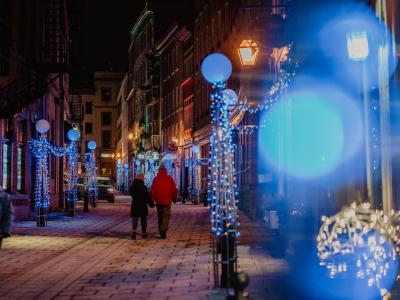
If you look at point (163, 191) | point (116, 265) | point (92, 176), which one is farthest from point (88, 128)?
point (116, 265)

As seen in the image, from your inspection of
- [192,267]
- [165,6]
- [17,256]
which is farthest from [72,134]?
[165,6]

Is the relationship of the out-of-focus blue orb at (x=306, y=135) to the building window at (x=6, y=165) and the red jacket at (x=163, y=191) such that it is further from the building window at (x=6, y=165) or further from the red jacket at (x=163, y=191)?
the building window at (x=6, y=165)

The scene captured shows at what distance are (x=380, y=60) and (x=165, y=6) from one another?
62881 millimetres

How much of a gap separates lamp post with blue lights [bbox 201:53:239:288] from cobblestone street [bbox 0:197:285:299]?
51cm

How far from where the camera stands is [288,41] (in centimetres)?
1633

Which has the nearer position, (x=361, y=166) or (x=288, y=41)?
(x=361, y=166)

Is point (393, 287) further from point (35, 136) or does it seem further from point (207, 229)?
point (35, 136)

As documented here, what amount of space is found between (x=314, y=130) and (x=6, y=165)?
41.4 ft

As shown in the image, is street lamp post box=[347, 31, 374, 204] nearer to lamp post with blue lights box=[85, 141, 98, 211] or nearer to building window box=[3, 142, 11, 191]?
building window box=[3, 142, 11, 191]

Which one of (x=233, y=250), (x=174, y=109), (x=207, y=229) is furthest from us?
(x=174, y=109)

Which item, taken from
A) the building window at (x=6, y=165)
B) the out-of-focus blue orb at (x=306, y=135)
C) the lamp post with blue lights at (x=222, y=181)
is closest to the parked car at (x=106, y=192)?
the building window at (x=6, y=165)

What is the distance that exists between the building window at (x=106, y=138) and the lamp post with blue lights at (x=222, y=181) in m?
108

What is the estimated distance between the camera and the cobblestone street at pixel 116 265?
10.4 meters

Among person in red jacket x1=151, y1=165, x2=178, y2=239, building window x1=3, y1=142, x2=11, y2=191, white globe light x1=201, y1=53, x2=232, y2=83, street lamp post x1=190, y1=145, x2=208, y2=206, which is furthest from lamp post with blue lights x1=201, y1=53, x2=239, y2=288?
street lamp post x1=190, y1=145, x2=208, y2=206
